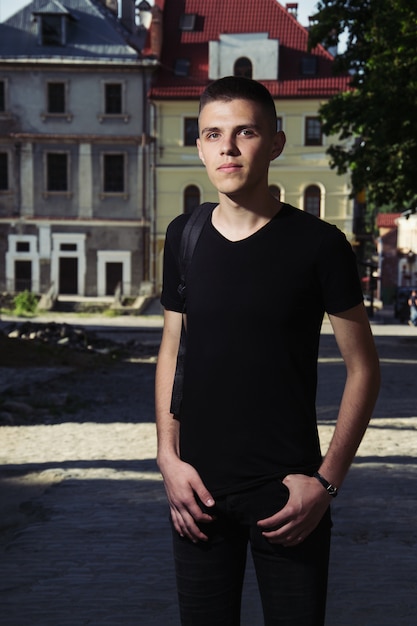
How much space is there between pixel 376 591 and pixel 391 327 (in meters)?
32.9

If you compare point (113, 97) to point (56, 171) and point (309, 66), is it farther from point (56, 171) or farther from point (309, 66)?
point (309, 66)

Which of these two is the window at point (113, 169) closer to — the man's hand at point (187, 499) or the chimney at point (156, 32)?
the chimney at point (156, 32)

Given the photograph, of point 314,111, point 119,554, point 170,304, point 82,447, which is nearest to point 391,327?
point 314,111

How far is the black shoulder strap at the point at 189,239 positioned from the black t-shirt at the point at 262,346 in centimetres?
9

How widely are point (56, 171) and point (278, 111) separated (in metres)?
10.1

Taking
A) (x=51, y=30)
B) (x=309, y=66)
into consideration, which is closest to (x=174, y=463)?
(x=309, y=66)

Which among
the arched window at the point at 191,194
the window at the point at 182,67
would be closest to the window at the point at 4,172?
the arched window at the point at 191,194

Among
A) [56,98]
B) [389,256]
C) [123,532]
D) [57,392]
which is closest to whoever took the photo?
[123,532]

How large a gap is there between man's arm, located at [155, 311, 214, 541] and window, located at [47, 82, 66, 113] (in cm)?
4524

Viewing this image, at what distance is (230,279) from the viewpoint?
279 cm

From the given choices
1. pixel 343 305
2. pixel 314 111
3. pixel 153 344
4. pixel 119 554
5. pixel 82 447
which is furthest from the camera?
pixel 314 111

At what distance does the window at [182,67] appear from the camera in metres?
47.2

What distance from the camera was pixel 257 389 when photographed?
276 cm

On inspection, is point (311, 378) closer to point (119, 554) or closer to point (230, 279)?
point (230, 279)
